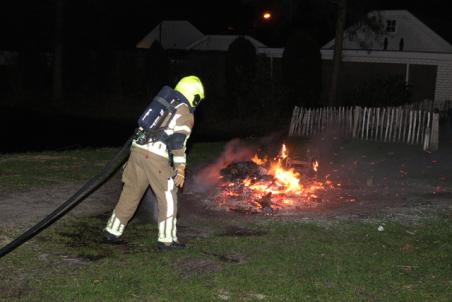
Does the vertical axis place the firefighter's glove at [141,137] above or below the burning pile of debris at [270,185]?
above

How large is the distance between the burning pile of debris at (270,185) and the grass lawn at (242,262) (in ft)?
2.28

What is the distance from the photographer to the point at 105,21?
3650 cm

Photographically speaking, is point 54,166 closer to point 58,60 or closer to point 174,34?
point 58,60

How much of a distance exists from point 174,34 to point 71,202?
1914 inches

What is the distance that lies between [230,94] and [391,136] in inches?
366

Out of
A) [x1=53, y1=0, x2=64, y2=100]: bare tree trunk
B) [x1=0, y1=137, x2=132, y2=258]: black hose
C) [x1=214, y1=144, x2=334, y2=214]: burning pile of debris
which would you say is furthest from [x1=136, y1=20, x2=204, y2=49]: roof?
[x1=214, y1=144, x2=334, y2=214]: burning pile of debris

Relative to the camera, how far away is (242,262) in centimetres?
607

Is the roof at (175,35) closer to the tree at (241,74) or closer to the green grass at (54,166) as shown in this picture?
the tree at (241,74)

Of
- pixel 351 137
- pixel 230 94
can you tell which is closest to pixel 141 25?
pixel 230 94

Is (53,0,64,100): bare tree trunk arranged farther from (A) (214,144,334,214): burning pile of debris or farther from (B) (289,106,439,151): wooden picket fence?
(A) (214,144,334,214): burning pile of debris

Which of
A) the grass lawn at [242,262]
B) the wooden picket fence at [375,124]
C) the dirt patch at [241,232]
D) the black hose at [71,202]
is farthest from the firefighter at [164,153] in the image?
the wooden picket fence at [375,124]

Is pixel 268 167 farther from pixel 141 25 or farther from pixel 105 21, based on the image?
pixel 141 25

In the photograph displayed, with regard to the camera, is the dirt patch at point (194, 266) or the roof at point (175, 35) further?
the roof at point (175, 35)

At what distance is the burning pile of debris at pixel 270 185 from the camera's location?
864cm
